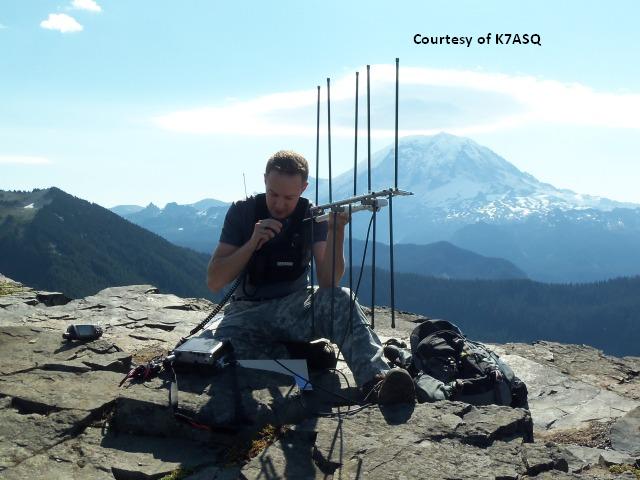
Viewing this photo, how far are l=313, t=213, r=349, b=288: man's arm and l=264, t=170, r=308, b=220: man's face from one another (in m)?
0.52

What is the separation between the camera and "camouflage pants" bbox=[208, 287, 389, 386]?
6.73 meters

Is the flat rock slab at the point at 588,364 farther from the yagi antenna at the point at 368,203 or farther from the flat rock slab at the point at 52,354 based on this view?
the flat rock slab at the point at 52,354

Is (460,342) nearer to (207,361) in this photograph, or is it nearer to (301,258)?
(301,258)

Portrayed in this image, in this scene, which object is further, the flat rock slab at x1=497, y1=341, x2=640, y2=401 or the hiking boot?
the flat rock slab at x1=497, y1=341, x2=640, y2=401

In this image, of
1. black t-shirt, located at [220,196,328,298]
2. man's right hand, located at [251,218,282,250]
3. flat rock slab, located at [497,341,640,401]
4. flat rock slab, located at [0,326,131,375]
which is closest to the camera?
man's right hand, located at [251,218,282,250]

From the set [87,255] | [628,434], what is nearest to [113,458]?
[628,434]

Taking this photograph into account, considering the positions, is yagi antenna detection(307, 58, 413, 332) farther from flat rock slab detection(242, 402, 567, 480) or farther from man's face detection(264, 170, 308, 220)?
flat rock slab detection(242, 402, 567, 480)

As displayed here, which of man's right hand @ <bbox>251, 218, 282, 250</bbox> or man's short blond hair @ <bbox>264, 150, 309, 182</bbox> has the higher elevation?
man's short blond hair @ <bbox>264, 150, 309, 182</bbox>

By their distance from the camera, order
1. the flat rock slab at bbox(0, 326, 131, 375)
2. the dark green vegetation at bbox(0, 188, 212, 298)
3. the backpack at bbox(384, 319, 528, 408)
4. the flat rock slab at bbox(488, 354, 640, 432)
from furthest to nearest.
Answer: the dark green vegetation at bbox(0, 188, 212, 298), the flat rock slab at bbox(488, 354, 640, 432), the flat rock slab at bbox(0, 326, 131, 375), the backpack at bbox(384, 319, 528, 408)

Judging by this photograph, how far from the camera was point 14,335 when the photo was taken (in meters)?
9.03

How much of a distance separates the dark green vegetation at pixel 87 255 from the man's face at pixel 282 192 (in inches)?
6026

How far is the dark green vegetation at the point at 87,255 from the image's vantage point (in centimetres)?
16212

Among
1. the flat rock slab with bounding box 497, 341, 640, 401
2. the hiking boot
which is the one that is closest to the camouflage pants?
the hiking boot

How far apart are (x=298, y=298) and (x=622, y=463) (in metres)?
3.73
